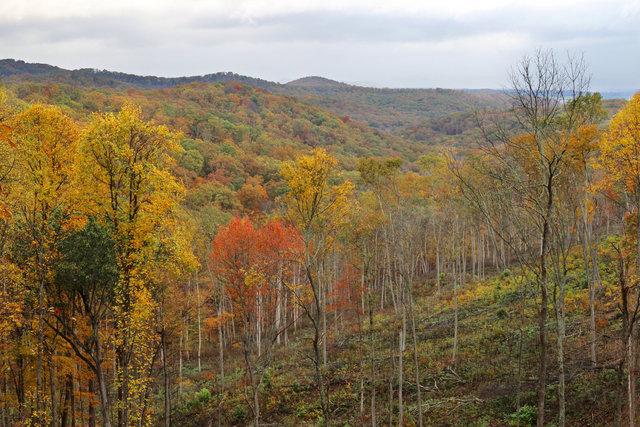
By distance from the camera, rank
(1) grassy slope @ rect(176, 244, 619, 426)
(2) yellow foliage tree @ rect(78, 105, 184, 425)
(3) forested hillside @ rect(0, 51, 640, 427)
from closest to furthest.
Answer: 1. (3) forested hillside @ rect(0, 51, 640, 427)
2. (1) grassy slope @ rect(176, 244, 619, 426)
3. (2) yellow foliage tree @ rect(78, 105, 184, 425)

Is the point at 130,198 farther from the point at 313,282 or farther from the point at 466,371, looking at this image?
the point at 466,371

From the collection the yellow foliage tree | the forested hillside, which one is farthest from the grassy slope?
the yellow foliage tree

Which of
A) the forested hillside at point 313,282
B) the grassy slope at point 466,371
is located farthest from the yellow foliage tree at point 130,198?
the grassy slope at point 466,371

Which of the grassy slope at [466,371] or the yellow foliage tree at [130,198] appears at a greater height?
the yellow foliage tree at [130,198]

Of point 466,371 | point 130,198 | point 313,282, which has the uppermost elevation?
point 130,198

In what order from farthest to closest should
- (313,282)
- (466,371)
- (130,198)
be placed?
(466,371) < (130,198) < (313,282)

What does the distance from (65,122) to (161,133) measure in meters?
3.52

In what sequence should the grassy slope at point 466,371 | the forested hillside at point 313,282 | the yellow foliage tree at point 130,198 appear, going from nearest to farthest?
the forested hillside at point 313,282 < the grassy slope at point 466,371 < the yellow foliage tree at point 130,198

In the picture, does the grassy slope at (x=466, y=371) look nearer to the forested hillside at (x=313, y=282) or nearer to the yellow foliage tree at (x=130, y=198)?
the forested hillside at (x=313, y=282)

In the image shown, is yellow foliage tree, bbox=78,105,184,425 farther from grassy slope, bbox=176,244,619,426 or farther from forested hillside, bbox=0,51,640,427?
grassy slope, bbox=176,244,619,426

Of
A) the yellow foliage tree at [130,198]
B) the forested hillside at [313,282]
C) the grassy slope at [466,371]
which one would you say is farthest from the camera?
the yellow foliage tree at [130,198]

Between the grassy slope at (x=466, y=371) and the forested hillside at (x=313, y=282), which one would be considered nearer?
the forested hillside at (x=313, y=282)

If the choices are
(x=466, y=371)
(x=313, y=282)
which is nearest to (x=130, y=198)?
(x=313, y=282)

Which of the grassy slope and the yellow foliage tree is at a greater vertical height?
the yellow foliage tree
